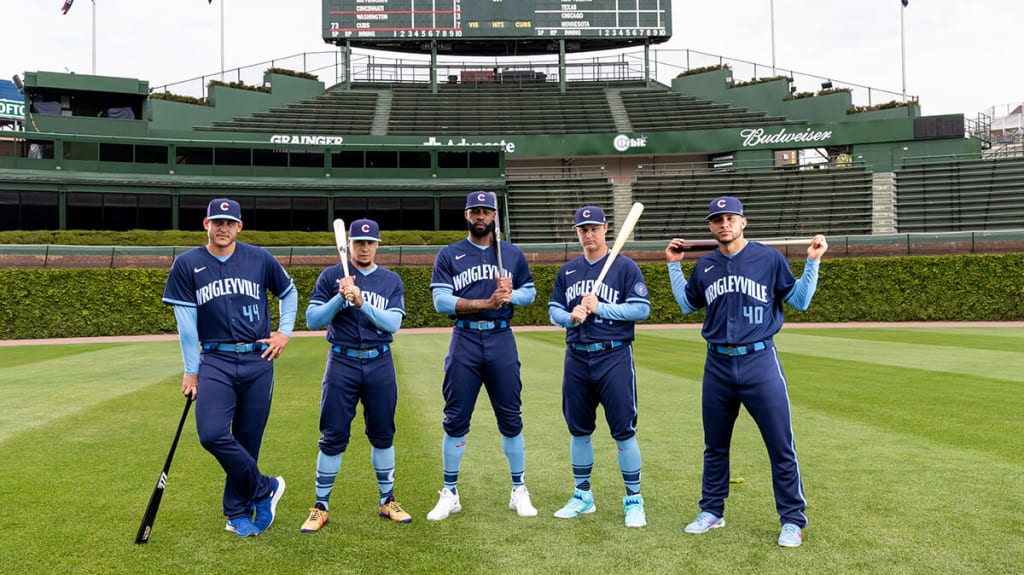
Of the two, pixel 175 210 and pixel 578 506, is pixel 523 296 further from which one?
pixel 175 210

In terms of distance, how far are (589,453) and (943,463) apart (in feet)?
11.9

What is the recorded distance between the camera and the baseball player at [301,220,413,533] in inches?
203

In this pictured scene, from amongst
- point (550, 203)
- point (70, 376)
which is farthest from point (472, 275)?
point (550, 203)

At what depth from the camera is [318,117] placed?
4500 cm

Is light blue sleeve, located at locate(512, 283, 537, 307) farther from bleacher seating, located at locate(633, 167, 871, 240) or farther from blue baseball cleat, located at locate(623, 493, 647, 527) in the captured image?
bleacher seating, located at locate(633, 167, 871, 240)

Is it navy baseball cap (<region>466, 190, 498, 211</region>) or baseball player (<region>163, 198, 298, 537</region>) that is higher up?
navy baseball cap (<region>466, 190, 498, 211</region>)

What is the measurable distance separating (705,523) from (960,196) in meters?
36.9

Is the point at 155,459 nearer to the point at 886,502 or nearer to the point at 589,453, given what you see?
the point at 589,453

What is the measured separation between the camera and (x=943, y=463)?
6.43 meters

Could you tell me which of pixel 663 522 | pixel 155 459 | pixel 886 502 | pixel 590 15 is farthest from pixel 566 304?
pixel 590 15

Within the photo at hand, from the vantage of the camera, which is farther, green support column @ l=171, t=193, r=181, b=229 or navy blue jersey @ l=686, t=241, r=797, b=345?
green support column @ l=171, t=193, r=181, b=229

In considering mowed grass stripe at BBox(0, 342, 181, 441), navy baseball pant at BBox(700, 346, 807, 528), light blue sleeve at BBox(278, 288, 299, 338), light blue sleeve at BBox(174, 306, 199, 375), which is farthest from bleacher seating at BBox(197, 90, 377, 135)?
navy baseball pant at BBox(700, 346, 807, 528)

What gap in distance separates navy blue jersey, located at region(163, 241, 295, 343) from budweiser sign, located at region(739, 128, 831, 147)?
4069 centimetres

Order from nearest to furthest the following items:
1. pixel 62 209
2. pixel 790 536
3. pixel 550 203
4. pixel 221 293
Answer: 1. pixel 790 536
2. pixel 221 293
3. pixel 62 209
4. pixel 550 203
